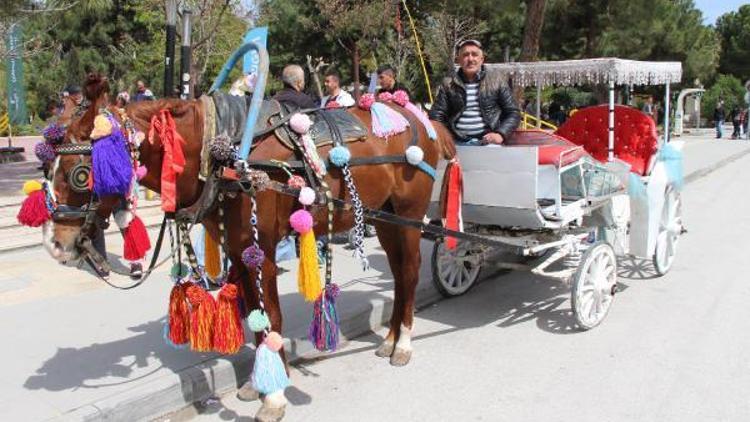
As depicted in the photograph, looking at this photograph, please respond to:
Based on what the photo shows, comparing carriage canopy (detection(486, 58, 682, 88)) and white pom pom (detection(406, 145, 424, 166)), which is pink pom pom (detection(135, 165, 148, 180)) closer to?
white pom pom (detection(406, 145, 424, 166))

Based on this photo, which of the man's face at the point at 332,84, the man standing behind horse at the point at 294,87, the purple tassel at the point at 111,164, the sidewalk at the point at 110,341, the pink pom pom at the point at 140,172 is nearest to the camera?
the purple tassel at the point at 111,164

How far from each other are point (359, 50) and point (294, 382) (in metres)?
29.7

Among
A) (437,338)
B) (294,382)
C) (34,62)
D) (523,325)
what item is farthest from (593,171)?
(34,62)

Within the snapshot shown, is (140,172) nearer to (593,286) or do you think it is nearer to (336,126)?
(336,126)

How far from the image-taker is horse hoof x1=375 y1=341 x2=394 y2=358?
14.7 feet

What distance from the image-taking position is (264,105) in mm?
3482

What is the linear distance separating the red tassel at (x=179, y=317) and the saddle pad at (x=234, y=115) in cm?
87

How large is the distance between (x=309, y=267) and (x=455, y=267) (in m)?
2.63

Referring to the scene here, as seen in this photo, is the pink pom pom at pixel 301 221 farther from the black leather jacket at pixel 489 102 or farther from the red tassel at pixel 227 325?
the black leather jacket at pixel 489 102

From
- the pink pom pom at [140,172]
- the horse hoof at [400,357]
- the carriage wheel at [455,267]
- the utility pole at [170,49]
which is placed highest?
the utility pole at [170,49]

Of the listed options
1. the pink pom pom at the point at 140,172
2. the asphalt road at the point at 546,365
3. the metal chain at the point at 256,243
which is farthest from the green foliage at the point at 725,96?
the pink pom pom at the point at 140,172

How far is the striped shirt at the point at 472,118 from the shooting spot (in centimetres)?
489

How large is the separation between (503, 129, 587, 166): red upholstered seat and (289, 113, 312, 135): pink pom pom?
7.06ft

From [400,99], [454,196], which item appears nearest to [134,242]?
[400,99]
